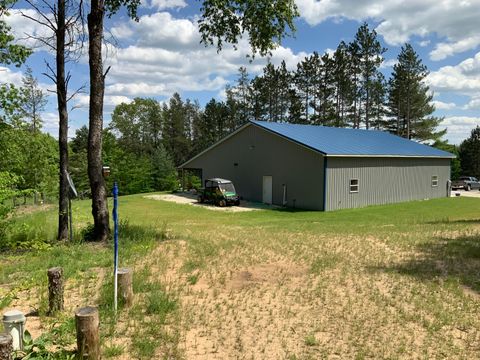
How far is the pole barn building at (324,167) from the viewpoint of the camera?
25384 millimetres

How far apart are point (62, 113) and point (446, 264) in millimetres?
9955

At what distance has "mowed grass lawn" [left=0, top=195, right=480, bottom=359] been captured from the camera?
475cm

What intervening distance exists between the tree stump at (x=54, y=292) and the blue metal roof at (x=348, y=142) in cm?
2025

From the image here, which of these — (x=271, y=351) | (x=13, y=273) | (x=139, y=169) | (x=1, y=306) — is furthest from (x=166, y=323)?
(x=139, y=169)

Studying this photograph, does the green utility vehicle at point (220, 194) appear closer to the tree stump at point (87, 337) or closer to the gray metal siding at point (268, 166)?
the gray metal siding at point (268, 166)

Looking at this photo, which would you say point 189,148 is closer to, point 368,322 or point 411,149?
point 411,149

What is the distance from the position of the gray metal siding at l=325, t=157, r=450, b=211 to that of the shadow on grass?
14.8 m

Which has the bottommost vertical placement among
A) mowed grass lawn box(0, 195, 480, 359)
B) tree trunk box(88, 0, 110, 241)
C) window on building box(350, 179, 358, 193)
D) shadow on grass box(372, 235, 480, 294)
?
mowed grass lawn box(0, 195, 480, 359)

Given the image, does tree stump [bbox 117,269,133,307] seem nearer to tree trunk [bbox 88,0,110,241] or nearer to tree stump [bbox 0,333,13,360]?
tree stump [bbox 0,333,13,360]

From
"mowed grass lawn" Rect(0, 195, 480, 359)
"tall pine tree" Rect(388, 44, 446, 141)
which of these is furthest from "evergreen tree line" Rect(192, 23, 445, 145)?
"mowed grass lawn" Rect(0, 195, 480, 359)

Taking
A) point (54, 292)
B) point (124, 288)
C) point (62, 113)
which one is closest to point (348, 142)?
point (62, 113)

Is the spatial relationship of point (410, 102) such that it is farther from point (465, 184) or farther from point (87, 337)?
point (87, 337)

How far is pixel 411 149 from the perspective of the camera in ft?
109

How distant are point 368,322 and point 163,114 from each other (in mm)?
69932
